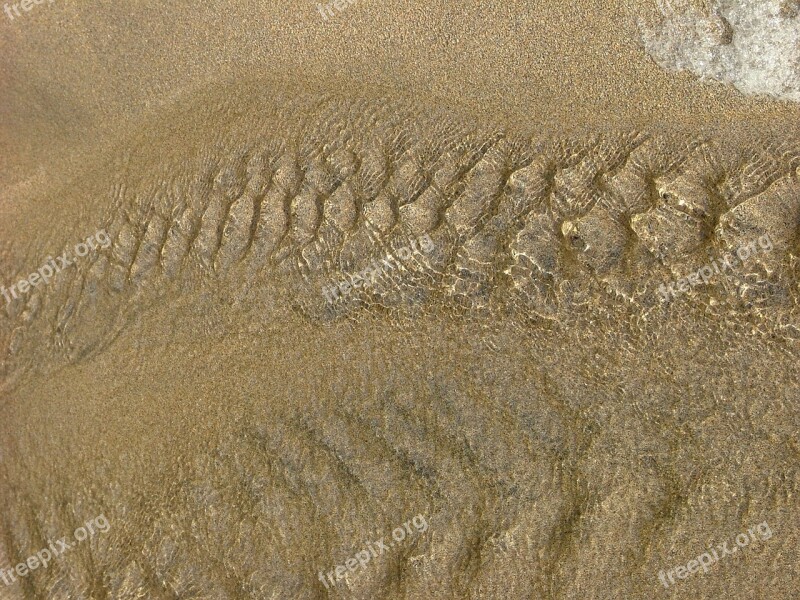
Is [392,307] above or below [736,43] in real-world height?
below

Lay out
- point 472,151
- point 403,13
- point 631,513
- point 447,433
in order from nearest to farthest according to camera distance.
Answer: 1. point 631,513
2. point 447,433
3. point 472,151
4. point 403,13

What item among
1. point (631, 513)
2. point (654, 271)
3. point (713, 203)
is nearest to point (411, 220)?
point (654, 271)

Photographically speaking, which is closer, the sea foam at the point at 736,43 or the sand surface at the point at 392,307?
the sand surface at the point at 392,307

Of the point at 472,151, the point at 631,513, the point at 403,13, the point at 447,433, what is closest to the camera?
the point at 631,513

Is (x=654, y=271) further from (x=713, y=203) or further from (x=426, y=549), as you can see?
(x=426, y=549)

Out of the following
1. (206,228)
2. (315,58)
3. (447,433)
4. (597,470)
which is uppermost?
(315,58)

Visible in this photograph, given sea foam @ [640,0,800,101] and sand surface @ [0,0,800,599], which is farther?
sea foam @ [640,0,800,101]

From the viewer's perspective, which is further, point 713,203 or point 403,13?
point 403,13

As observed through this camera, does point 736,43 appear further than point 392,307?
Yes
